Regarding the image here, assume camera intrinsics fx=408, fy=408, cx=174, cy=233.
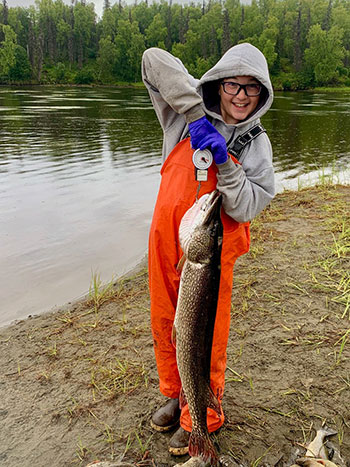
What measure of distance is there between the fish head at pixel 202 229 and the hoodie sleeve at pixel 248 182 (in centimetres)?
11

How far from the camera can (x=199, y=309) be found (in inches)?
95.9

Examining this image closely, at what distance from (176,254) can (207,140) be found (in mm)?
743

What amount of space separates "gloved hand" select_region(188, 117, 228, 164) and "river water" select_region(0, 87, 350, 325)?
3.71 metres

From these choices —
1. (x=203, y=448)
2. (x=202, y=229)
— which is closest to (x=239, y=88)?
(x=202, y=229)

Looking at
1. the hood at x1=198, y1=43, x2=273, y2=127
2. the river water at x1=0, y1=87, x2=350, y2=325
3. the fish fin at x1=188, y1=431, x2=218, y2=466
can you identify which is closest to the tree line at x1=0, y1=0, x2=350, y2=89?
the river water at x1=0, y1=87, x2=350, y2=325

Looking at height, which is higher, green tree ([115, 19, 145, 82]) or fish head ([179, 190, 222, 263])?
green tree ([115, 19, 145, 82])

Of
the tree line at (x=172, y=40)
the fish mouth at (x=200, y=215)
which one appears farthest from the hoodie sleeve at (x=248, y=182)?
the tree line at (x=172, y=40)

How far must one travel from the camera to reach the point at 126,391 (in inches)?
133

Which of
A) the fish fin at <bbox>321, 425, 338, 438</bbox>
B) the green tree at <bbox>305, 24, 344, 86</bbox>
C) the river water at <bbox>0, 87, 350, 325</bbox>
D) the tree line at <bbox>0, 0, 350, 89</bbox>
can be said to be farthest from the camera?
the tree line at <bbox>0, 0, 350, 89</bbox>

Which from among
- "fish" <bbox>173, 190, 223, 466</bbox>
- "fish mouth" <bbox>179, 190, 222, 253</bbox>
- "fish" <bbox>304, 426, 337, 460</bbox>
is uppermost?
"fish mouth" <bbox>179, 190, 222, 253</bbox>

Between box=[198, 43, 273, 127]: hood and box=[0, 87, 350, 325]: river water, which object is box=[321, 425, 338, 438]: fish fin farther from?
box=[0, 87, 350, 325]: river water

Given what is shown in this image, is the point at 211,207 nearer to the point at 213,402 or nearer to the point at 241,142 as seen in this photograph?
the point at 241,142

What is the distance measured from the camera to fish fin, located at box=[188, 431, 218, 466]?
2.48 meters

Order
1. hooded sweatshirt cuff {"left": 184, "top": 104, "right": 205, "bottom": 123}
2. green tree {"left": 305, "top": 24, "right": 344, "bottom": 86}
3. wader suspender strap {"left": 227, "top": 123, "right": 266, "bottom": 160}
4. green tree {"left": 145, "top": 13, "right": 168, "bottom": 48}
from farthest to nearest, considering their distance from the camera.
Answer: green tree {"left": 145, "top": 13, "right": 168, "bottom": 48} → green tree {"left": 305, "top": 24, "right": 344, "bottom": 86} → wader suspender strap {"left": 227, "top": 123, "right": 266, "bottom": 160} → hooded sweatshirt cuff {"left": 184, "top": 104, "right": 205, "bottom": 123}
